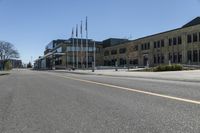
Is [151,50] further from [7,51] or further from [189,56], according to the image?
[7,51]

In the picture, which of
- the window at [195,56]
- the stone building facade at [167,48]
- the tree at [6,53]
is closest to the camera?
the window at [195,56]

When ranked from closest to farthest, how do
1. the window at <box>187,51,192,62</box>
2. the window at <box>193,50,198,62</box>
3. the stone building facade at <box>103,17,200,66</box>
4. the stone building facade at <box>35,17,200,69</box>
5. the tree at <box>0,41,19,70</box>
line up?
the window at <box>193,50,198,62</box> → the stone building facade at <box>103,17,200,66</box> → the stone building facade at <box>35,17,200,69</box> → the window at <box>187,51,192,62</box> → the tree at <box>0,41,19,70</box>

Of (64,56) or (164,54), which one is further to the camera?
(64,56)

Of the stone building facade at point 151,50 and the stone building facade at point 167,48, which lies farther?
the stone building facade at point 151,50

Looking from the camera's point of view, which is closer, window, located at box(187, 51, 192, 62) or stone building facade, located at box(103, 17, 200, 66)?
stone building facade, located at box(103, 17, 200, 66)

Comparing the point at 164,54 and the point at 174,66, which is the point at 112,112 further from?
the point at 164,54

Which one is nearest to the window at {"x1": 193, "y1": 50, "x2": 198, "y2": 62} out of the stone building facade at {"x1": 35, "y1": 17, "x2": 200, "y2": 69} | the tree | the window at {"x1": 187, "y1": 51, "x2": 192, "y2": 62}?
the stone building facade at {"x1": 35, "y1": 17, "x2": 200, "y2": 69}

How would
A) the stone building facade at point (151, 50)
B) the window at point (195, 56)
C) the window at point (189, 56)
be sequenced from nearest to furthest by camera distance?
the window at point (195, 56), the stone building facade at point (151, 50), the window at point (189, 56)

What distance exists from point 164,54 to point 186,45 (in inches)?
398

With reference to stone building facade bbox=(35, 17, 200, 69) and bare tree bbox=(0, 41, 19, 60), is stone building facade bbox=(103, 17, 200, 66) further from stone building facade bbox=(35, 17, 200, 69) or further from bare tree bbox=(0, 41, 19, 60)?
bare tree bbox=(0, 41, 19, 60)

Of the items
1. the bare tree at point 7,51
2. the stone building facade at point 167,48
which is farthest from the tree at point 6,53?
the stone building facade at point 167,48

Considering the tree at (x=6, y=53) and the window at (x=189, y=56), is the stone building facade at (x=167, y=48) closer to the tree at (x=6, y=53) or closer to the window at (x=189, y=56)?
the window at (x=189, y=56)

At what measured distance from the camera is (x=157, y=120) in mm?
7129

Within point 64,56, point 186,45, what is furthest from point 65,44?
point 186,45
